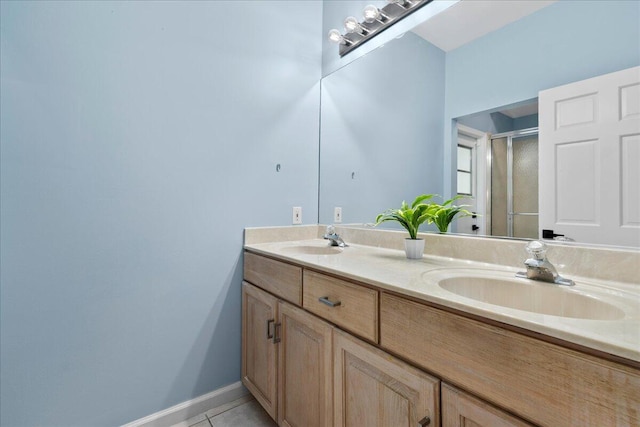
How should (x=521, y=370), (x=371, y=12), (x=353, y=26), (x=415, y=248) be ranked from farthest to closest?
(x=353, y=26) → (x=371, y=12) → (x=415, y=248) → (x=521, y=370)

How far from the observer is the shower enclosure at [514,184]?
1029 mm

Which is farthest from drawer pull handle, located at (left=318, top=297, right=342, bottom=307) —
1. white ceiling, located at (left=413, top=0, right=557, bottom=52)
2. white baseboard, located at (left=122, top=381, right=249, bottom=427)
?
white ceiling, located at (left=413, top=0, right=557, bottom=52)

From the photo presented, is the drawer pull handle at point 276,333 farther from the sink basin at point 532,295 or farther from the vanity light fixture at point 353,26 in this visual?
the vanity light fixture at point 353,26

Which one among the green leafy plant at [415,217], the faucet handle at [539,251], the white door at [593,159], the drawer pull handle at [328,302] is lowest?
the drawer pull handle at [328,302]

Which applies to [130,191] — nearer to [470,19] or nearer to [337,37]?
[337,37]

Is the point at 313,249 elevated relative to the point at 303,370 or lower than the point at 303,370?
elevated

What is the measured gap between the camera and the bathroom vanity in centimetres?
49

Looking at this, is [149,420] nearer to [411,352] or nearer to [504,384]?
[411,352]

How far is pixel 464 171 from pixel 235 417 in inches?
62.1

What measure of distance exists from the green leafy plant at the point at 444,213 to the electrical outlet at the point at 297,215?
0.83m

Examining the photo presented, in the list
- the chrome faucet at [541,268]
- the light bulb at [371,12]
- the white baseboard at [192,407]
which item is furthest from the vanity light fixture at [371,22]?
the white baseboard at [192,407]

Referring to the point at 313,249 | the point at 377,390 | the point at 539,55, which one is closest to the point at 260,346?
the point at 313,249

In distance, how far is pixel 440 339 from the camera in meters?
0.68

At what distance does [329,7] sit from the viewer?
1.91 meters
